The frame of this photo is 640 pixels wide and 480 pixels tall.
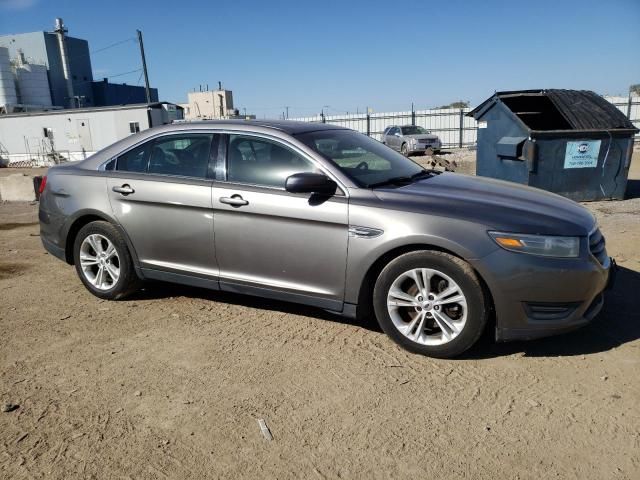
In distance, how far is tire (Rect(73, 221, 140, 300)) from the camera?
14.8 ft

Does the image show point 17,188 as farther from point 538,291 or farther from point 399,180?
point 538,291

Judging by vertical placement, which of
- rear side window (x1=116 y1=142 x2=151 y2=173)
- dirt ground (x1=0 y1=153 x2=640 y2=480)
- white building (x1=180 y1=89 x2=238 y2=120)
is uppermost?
white building (x1=180 y1=89 x2=238 y2=120)

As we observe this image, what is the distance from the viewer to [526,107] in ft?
33.8

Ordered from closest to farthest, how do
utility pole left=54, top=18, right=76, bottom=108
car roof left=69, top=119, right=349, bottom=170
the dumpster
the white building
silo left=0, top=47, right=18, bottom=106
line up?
car roof left=69, top=119, right=349, bottom=170, the dumpster, silo left=0, top=47, right=18, bottom=106, utility pole left=54, top=18, right=76, bottom=108, the white building

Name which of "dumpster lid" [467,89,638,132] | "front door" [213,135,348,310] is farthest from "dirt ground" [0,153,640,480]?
"dumpster lid" [467,89,638,132]

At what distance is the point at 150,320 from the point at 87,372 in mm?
903

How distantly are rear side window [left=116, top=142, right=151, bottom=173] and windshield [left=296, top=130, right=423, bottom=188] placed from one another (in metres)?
1.46

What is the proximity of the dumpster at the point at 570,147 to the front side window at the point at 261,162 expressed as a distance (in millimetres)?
6303

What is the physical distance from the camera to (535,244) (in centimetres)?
317

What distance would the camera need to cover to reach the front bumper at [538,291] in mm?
3141

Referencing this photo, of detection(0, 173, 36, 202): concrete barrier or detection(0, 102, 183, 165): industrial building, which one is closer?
detection(0, 173, 36, 202): concrete barrier

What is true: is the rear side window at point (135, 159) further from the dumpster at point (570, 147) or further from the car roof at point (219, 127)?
the dumpster at point (570, 147)

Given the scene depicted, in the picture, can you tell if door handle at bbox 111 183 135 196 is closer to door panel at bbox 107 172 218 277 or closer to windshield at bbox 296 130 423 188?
door panel at bbox 107 172 218 277

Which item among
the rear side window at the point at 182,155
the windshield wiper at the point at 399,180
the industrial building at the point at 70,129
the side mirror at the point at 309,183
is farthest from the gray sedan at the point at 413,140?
the side mirror at the point at 309,183
